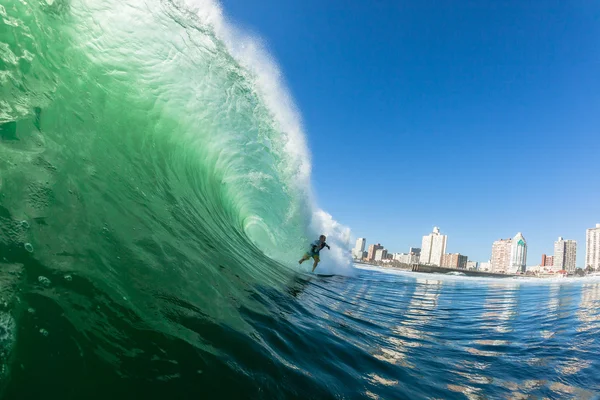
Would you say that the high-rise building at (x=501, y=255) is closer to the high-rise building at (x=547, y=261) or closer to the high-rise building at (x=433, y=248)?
the high-rise building at (x=547, y=261)

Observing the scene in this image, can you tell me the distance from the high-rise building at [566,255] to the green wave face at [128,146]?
14544cm

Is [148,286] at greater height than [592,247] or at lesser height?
lesser

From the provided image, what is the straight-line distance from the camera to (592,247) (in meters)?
97.4

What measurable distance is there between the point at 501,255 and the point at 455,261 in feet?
91.2

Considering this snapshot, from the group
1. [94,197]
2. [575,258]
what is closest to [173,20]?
[94,197]

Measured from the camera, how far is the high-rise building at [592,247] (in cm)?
9450

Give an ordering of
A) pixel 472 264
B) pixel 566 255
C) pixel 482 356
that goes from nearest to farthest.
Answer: pixel 482 356, pixel 566 255, pixel 472 264

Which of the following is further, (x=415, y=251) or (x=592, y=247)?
(x=415, y=251)

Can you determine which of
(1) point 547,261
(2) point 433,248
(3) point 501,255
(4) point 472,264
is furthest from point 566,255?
(2) point 433,248

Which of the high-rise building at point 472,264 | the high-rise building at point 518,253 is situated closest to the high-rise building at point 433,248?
the high-rise building at point 472,264

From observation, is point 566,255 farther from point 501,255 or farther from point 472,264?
point 472,264

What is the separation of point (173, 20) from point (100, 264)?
319 inches

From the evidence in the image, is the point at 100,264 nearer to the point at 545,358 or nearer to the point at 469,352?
the point at 469,352

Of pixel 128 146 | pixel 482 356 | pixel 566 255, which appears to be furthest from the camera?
pixel 566 255
